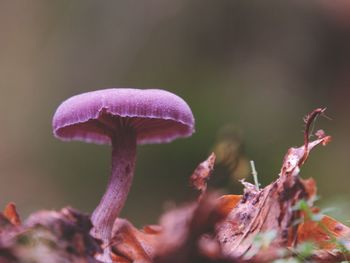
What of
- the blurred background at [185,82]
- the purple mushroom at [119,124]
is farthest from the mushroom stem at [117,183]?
the blurred background at [185,82]

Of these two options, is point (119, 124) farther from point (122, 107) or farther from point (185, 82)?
point (185, 82)

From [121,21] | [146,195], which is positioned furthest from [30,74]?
[146,195]

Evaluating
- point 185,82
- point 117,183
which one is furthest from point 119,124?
point 185,82

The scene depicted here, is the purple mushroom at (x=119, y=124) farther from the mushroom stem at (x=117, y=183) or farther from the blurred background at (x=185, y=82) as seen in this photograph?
the blurred background at (x=185, y=82)

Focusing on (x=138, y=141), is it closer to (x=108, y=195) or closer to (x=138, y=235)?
(x=108, y=195)

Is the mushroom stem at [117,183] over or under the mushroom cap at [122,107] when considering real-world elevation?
under

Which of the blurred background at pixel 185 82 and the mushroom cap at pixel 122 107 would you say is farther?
the blurred background at pixel 185 82

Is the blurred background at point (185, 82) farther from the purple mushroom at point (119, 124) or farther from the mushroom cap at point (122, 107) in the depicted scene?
the mushroom cap at point (122, 107)
